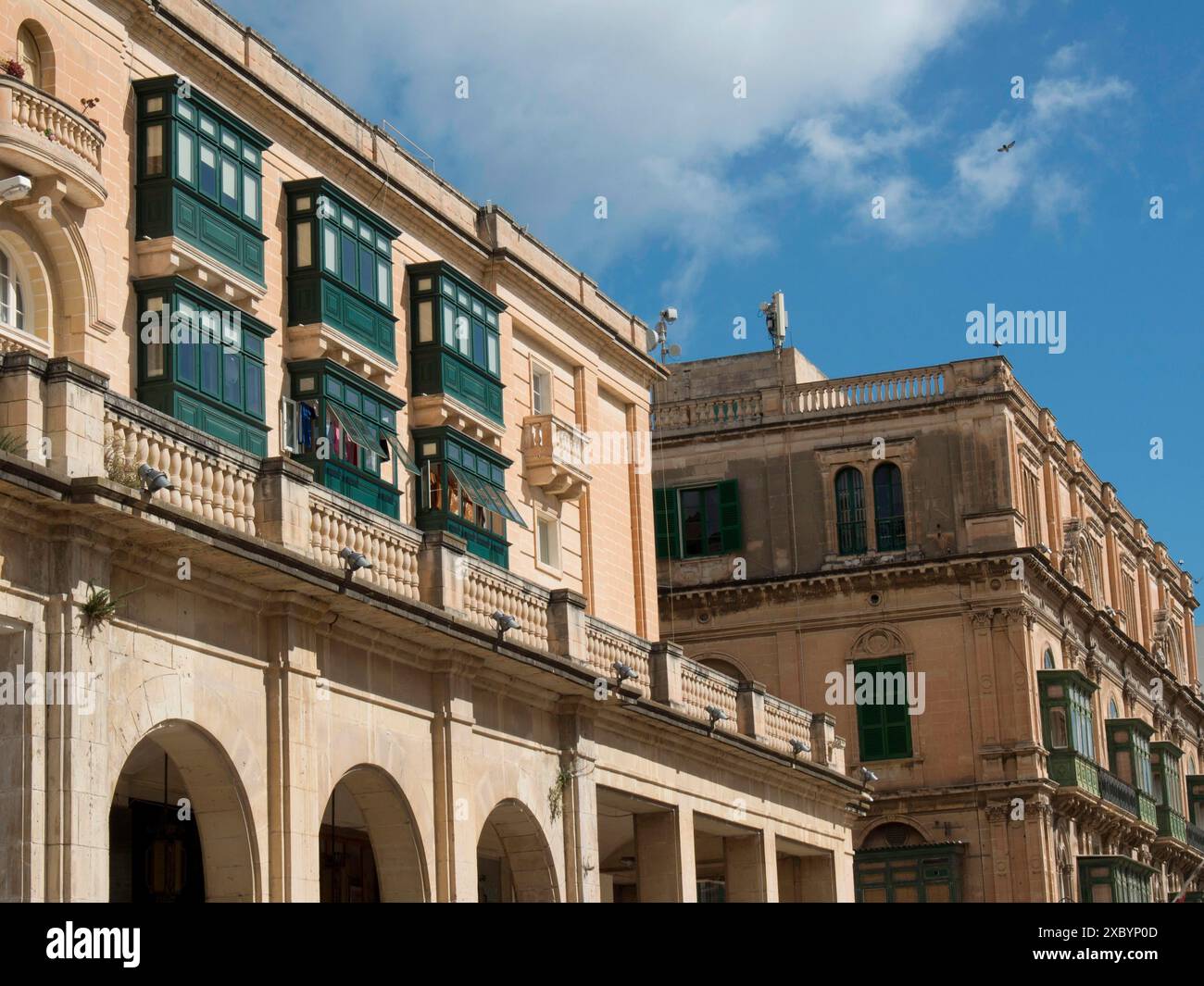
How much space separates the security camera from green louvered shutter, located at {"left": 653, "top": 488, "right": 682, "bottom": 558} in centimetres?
3452

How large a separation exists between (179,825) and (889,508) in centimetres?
3228

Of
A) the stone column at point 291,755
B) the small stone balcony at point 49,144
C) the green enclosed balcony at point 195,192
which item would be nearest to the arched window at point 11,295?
the small stone balcony at point 49,144

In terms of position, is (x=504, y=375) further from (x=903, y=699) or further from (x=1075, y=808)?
(x=1075, y=808)

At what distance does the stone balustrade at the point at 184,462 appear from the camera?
70.1ft

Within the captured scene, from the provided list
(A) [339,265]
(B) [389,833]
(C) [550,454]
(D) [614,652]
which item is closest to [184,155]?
(A) [339,265]

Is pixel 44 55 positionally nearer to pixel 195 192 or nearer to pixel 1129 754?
pixel 195 192

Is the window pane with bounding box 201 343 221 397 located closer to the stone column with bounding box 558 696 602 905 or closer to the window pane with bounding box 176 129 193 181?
the window pane with bounding box 176 129 193 181

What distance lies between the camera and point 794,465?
5694 cm

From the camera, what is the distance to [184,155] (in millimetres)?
26688

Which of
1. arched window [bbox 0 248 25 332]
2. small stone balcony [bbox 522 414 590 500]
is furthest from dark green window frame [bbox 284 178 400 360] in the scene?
arched window [bbox 0 248 25 332]

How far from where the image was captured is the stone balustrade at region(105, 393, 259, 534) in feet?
70.1

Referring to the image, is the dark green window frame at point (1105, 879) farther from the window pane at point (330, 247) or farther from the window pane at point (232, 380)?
the window pane at point (232, 380)
